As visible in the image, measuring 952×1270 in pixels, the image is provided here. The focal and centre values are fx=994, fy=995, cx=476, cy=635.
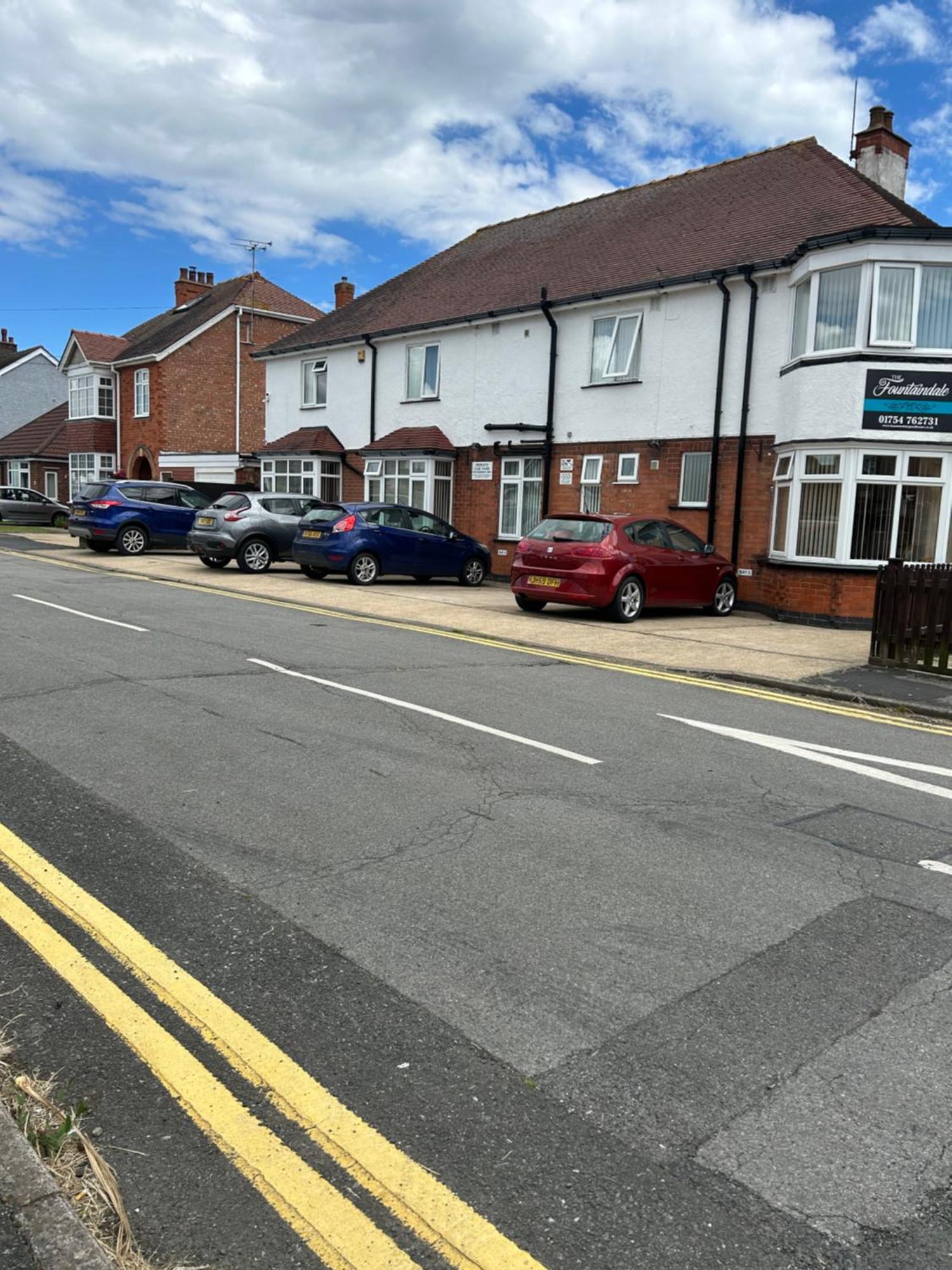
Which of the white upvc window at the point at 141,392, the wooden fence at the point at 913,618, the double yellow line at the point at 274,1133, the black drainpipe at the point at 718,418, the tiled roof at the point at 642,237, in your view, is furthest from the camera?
the white upvc window at the point at 141,392

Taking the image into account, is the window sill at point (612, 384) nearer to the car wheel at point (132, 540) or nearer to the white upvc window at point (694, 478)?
the white upvc window at point (694, 478)

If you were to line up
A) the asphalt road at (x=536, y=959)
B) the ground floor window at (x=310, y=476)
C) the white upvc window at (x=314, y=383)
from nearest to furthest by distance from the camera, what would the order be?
the asphalt road at (x=536, y=959)
the ground floor window at (x=310, y=476)
the white upvc window at (x=314, y=383)

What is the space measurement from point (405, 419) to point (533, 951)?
2333cm

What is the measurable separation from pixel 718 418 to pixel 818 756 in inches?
501

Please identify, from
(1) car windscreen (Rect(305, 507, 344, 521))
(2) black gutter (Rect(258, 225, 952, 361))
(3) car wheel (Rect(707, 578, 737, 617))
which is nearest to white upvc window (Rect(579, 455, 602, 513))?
(2) black gutter (Rect(258, 225, 952, 361))

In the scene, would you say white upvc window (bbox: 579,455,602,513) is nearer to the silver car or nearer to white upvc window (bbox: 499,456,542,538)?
white upvc window (bbox: 499,456,542,538)

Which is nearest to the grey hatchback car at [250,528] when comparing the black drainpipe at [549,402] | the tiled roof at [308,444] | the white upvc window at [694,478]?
the black drainpipe at [549,402]

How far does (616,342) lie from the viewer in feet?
67.7

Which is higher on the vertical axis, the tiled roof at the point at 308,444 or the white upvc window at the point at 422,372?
the white upvc window at the point at 422,372

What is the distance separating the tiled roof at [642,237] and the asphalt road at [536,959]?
13.3 metres

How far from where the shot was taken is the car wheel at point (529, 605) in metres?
15.9

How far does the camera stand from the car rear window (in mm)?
14648

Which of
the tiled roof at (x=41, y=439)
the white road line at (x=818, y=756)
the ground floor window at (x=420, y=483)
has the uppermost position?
the tiled roof at (x=41, y=439)

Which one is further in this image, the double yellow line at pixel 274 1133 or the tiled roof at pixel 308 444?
the tiled roof at pixel 308 444
